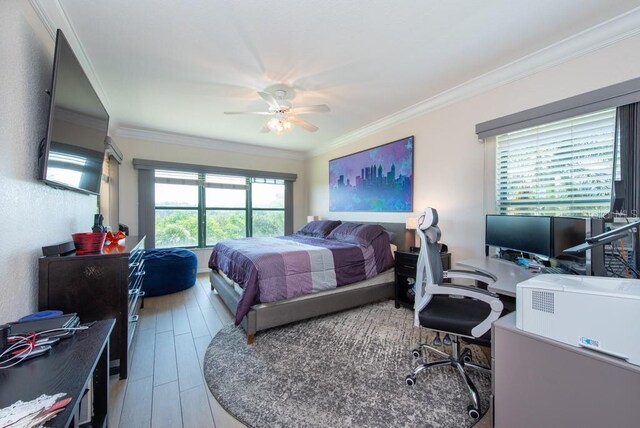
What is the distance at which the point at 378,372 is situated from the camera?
1907mm

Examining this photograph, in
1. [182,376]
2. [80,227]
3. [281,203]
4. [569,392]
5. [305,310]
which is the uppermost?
[281,203]

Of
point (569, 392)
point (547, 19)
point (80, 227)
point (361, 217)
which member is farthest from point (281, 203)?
point (569, 392)

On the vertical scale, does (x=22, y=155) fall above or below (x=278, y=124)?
below

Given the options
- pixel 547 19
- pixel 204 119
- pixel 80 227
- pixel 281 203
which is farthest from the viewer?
pixel 281 203

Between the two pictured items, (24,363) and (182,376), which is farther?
(182,376)

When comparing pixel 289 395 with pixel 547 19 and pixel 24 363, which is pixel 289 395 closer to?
pixel 24 363

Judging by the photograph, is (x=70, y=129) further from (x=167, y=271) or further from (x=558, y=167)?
(x=558, y=167)

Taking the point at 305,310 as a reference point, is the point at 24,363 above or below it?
above

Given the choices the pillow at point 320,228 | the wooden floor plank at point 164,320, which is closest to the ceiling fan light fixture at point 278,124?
the pillow at point 320,228

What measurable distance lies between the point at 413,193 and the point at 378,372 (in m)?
2.34

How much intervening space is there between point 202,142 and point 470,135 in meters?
4.49

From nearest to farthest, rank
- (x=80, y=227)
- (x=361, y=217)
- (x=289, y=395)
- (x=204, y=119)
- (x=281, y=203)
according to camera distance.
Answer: (x=289, y=395), (x=80, y=227), (x=204, y=119), (x=361, y=217), (x=281, y=203)

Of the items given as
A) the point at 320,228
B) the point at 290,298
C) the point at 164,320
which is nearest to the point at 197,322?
the point at 164,320

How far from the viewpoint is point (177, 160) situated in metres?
4.72
